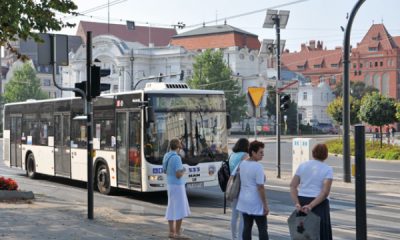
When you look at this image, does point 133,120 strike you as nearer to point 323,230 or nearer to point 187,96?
point 187,96

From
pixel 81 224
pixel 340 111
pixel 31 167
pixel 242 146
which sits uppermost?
pixel 340 111

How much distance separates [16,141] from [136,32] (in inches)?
4726

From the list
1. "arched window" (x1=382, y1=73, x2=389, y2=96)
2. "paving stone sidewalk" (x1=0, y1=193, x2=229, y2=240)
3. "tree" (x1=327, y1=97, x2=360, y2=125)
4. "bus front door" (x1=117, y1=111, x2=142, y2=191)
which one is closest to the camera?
"paving stone sidewalk" (x1=0, y1=193, x2=229, y2=240)

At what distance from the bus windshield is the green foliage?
362 cm

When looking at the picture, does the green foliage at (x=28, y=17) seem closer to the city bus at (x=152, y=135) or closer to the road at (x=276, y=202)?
the city bus at (x=152, y=135)

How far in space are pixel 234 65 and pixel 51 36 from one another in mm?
98340

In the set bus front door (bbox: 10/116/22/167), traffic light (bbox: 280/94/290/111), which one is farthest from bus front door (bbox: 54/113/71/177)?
traffic light (bbox: 280/94/290/111)

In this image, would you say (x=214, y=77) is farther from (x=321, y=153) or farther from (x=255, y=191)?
(x=321, y=153)

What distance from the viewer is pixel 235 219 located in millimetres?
9500

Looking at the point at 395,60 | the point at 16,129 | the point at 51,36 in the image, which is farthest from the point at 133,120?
the point at 395,60

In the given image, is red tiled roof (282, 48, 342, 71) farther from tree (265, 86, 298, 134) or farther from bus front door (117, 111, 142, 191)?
bus front door (117, 111, 142, 191)

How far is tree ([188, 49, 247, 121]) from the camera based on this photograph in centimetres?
8550

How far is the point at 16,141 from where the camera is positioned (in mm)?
23672

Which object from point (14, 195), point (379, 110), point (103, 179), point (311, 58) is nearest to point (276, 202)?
point (103, 179)
